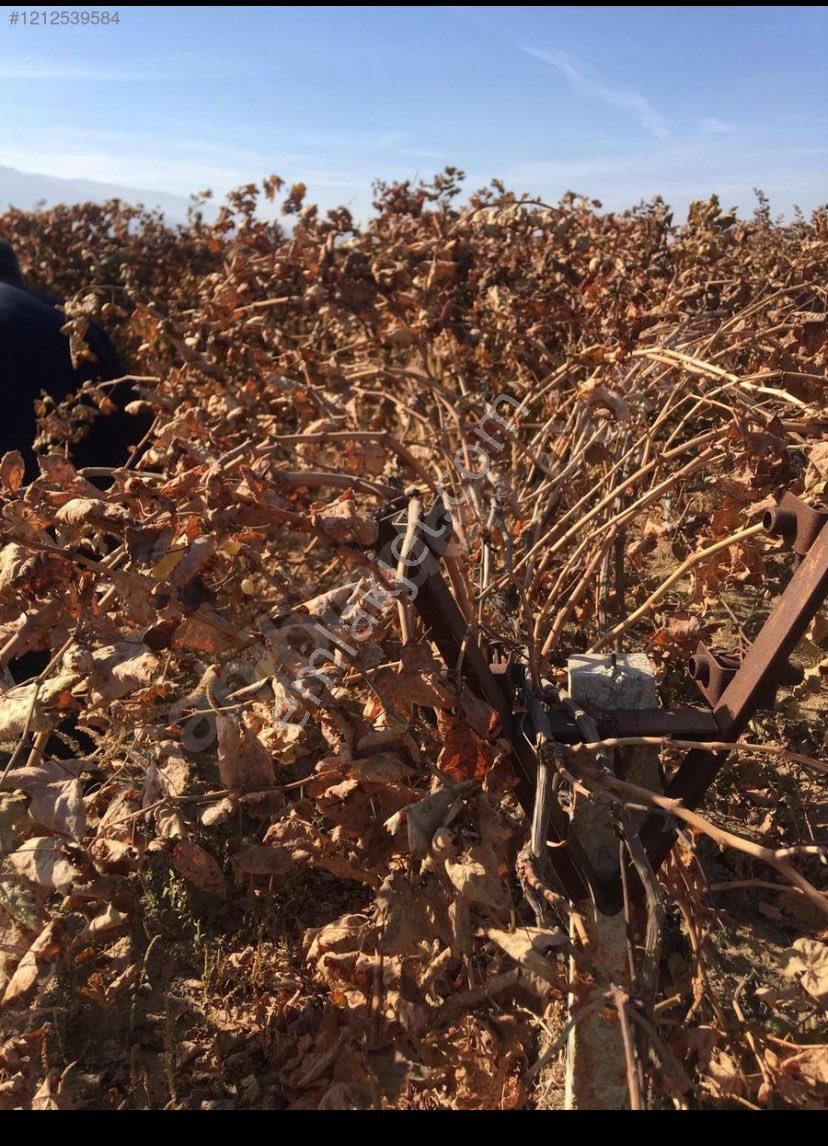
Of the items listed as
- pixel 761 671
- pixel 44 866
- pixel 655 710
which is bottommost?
pixel 44 866

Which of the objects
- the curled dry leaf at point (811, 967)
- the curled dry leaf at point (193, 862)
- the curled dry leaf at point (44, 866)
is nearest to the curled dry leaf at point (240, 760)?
the curled dry leaf at point (193, 862)

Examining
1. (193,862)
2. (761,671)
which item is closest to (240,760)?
(193,862)

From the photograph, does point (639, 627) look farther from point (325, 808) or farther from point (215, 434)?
point (325, 808)

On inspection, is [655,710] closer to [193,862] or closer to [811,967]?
[811,967]

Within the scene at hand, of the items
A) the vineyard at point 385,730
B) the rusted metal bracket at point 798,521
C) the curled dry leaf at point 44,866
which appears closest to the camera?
the curled dry leaf at point 44,866

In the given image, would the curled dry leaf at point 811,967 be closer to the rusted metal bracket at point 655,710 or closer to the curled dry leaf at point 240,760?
the rusted metal bracket at point 655,710

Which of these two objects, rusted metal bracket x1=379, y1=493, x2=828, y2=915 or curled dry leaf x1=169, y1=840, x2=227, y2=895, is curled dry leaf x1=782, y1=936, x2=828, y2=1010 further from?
curled dry leaf x1=169, y1=840, x2=227, y2=895

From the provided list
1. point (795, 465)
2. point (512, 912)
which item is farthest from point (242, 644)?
point (795, 465)

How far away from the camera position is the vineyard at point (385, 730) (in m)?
1.27

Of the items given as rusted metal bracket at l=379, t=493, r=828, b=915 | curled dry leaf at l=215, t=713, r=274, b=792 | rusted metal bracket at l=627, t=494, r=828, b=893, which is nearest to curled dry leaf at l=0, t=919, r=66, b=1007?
curled dry leaf at l=215, t=713, r=274, b=792

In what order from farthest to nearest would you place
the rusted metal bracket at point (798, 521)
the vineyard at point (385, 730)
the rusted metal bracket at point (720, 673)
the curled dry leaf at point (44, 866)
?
the rusted metal bracket at point (720, 673) < the rusted metal bracket at point (798, 521) < the vineyard at point (385, 730) < the curled dry leaf at point (44, 866)

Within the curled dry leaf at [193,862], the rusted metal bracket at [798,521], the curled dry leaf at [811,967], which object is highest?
the rusted metal bracket at [798,521]

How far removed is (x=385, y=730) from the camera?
1.33 meters

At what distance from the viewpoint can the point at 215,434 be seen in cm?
214
